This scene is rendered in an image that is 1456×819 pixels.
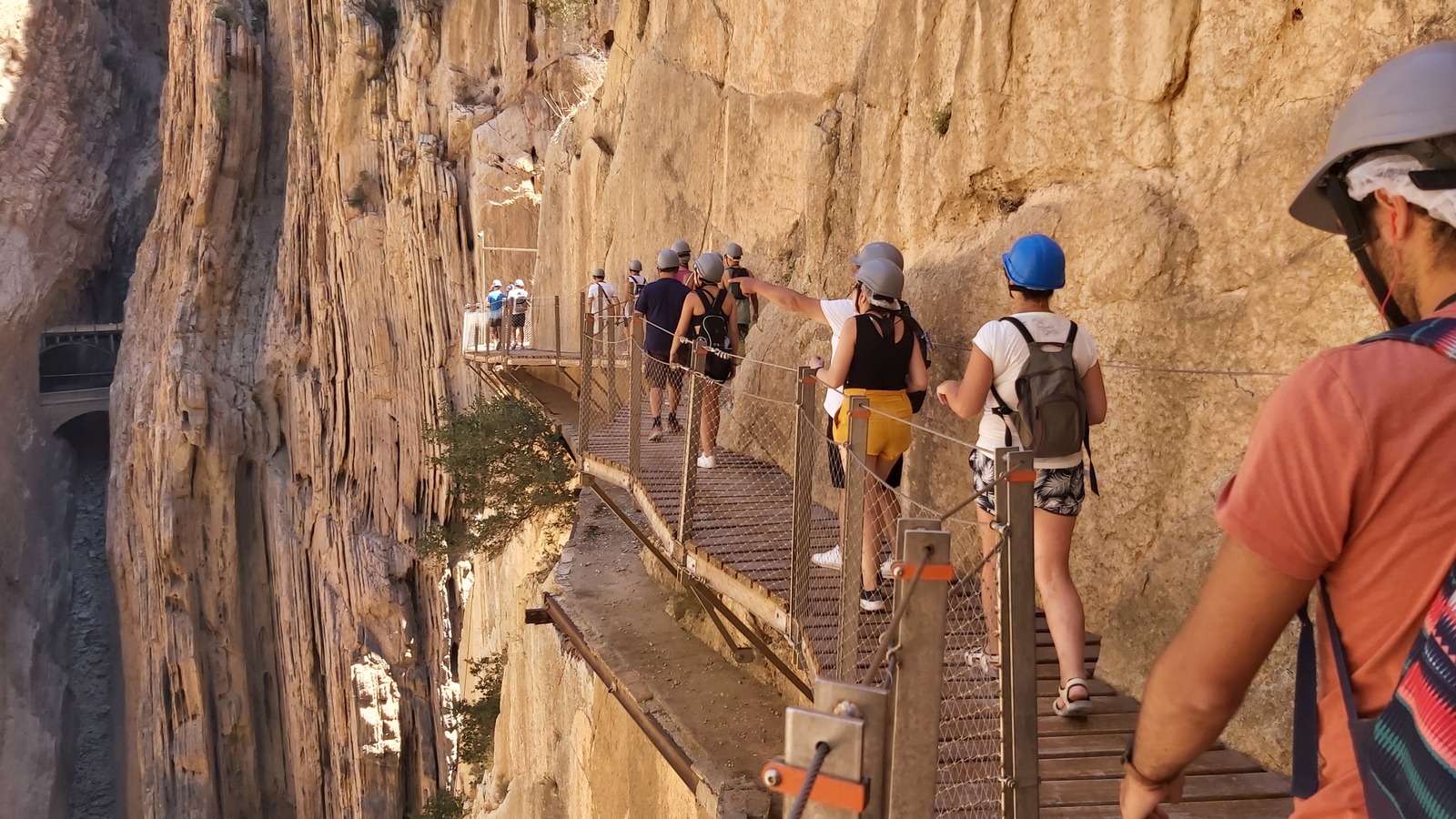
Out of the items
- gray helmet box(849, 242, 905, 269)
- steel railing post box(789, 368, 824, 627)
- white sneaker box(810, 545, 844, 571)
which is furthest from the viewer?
white sneaker box(810, 545, 844, 571)

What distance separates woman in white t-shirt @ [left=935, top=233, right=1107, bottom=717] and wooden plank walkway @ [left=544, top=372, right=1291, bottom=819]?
0.23m

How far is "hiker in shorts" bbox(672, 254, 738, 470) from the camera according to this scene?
6.61 metres

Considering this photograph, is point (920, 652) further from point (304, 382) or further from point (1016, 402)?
point (304, 382)

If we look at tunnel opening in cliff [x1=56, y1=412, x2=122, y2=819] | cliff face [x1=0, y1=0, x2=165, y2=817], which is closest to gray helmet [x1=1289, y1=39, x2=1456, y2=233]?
cliff face [x1=0, y1=0, x2=165, y2=817]

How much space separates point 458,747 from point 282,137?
24315mm

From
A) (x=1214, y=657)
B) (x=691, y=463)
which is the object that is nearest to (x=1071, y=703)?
(x=1214, y=657)

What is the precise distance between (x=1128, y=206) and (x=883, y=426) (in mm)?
1557

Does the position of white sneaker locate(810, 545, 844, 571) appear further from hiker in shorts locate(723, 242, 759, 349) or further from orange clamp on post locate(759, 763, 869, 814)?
hiker in shorts locate(723, 242, 759, 349)

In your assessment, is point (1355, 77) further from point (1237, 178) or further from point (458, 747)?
point (458, 747)

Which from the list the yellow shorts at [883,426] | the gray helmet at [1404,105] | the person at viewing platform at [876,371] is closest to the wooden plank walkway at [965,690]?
the person at viewing platform at [876,371]

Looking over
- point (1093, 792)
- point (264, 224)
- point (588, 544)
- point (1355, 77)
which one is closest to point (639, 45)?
point (588, 544)

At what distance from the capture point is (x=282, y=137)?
1204 inches

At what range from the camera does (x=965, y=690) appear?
3.43m

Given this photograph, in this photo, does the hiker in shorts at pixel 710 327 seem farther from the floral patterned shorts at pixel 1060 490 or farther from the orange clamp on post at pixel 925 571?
the orange clamp on post at pixel 925 571
